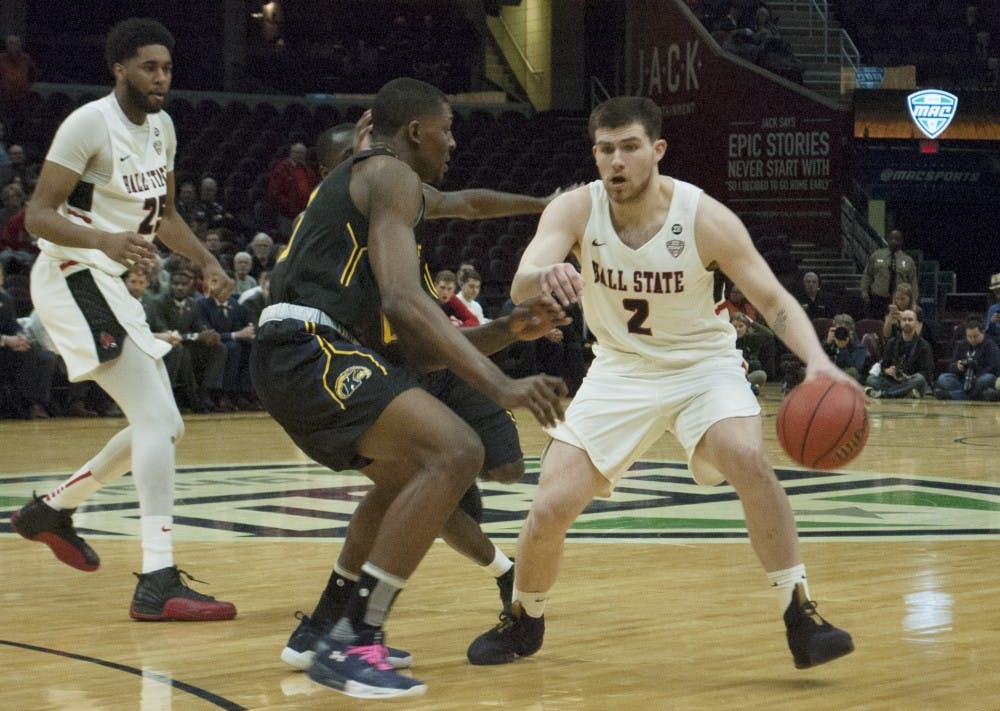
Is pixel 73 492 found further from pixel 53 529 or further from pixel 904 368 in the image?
pixel 904 368

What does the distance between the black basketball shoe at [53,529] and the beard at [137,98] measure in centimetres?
142

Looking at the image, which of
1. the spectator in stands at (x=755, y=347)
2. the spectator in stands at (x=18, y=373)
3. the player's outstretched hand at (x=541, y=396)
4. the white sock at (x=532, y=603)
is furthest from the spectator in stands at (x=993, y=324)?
the player's outstretched hand at (x=541, y=396)

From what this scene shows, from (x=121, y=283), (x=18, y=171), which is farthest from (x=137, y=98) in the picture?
(x=18, y=171)

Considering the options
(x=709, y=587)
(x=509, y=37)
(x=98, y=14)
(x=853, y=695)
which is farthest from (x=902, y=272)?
(x=853, y=695)

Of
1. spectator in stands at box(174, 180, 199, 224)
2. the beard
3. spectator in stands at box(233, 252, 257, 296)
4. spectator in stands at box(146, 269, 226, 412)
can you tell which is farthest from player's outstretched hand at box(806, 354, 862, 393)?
spectator in stands at box(174, 180, 199, 224)

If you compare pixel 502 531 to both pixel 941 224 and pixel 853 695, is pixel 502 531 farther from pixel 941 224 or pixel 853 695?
pixel 941 224

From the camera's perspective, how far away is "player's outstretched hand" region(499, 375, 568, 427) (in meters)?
3.70

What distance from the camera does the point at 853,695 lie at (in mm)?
4051

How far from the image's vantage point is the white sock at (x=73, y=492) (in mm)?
5617

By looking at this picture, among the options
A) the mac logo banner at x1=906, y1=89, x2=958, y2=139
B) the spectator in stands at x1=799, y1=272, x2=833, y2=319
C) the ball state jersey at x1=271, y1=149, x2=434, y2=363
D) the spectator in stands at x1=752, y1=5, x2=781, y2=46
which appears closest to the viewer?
the ball state jersey at x1=271, y1=149, x2=434, y2=363

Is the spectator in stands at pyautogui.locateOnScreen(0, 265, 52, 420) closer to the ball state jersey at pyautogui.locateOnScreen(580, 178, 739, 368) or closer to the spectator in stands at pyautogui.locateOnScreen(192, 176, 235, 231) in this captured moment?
the spectator in stands at pyautogui.locateOnScreen(192, 176, 235, 231)

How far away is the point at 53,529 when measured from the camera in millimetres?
5672

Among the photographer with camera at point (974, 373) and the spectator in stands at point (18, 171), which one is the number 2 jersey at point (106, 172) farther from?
the photographer with camera at point (974, 373)

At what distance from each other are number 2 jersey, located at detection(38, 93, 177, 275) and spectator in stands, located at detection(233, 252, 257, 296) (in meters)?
9.66
